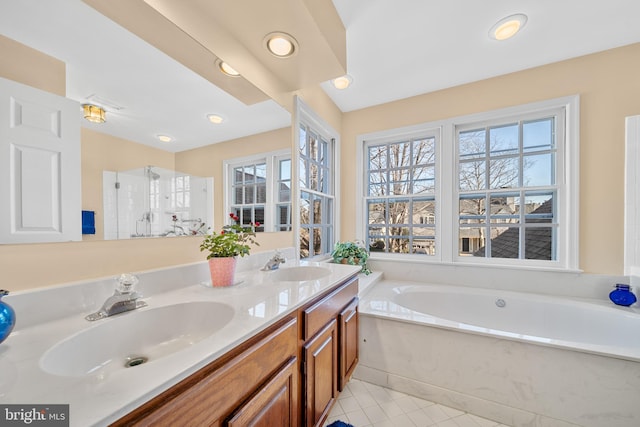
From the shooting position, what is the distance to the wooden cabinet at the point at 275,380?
0.52m

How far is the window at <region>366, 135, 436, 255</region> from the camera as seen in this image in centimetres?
257

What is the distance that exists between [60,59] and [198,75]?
20.2 inches

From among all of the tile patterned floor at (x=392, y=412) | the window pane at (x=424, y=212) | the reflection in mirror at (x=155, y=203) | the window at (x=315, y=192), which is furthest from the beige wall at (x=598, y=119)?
the reflection in mirror at (x=155, y=203)

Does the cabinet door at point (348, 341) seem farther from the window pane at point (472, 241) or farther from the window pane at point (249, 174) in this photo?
the window pane at point (472, 241)

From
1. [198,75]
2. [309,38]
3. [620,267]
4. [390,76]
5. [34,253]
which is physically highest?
[390,76]

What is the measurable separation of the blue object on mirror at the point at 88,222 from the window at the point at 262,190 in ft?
1.88

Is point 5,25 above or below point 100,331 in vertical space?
above

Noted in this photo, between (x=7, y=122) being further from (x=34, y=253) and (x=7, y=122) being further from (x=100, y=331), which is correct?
(x=100, y=331)

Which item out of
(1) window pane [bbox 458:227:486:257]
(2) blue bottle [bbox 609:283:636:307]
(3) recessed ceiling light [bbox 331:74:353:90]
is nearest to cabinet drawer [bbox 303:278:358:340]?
(1) window pane [bbox 458:227:486:257]

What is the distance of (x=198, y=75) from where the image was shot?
3.85ft

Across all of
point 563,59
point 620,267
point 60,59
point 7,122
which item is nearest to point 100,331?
point 7,122

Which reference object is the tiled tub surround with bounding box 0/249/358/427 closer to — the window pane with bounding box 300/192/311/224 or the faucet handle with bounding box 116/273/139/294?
the faucet handle with bounding box 116/273/139/294

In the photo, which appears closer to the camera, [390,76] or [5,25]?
[5,25]

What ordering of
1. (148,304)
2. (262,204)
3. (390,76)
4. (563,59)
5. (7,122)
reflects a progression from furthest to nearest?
(390,76)
(563,59)
(262,204)
(148,304)
(7,122)
